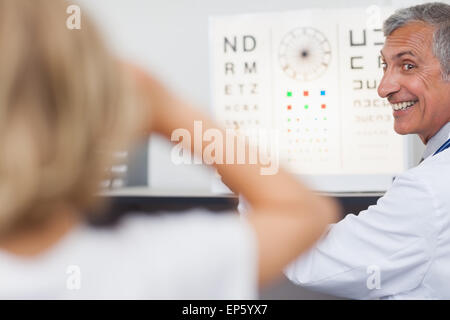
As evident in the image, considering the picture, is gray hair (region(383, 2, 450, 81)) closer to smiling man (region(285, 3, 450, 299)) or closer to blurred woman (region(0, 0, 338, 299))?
smiling man (region(285, 3, 450, 299))

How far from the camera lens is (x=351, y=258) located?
35.1 inches

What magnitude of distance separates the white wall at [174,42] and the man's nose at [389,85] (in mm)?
516

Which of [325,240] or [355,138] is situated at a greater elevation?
[355,138]

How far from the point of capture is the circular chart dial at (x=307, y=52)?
1480 mm

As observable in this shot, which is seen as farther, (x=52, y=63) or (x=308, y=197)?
(x=308, y=197)

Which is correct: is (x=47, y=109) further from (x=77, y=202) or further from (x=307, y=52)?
(x=307, y=52)

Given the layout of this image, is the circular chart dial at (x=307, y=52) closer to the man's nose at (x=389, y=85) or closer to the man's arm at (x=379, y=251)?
the man's nose at (x=389, y=85)

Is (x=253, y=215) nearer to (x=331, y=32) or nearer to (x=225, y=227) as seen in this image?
(x=225, y=227)

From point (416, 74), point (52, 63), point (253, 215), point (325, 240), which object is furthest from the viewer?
point (416, 74)

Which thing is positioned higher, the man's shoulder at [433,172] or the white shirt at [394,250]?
the man's shoulder at [433,172]

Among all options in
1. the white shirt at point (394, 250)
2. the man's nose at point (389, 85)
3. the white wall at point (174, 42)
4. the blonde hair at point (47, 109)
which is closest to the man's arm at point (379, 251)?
the white shirt at point (394, 250)

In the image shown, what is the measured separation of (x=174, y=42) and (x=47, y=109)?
1443mm

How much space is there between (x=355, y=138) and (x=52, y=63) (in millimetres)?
1195
